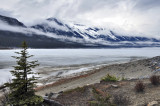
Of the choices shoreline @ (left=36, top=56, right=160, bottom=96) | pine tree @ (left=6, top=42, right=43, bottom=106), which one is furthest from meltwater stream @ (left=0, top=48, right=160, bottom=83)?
pine tree @ (left=6, top=42, right=43, bottom=106)

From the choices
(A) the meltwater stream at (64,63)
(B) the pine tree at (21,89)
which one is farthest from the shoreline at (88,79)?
(A) the meltwater stream at (64,63)

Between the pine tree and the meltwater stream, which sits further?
the meltwater stream

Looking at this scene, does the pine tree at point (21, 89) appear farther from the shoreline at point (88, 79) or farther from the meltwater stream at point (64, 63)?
the meltwater stream at point (64, 63)

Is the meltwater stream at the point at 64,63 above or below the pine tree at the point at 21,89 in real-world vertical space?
below

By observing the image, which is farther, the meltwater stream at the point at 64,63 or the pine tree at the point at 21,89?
the meltwater stream at the point at 64,63

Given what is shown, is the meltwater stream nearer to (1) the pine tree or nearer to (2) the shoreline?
(2) the shoreline

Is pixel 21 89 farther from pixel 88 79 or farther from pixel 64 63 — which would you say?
pixel 64 63

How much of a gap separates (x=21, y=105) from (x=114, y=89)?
6166 mm

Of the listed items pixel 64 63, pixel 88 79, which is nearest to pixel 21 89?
pixel 88 79

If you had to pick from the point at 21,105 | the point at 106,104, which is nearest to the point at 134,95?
the point at 106,104

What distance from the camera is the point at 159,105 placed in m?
6.32

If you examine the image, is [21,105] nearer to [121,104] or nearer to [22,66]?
[22,66]

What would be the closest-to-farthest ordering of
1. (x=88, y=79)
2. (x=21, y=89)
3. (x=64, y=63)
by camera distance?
1. (x=21, y=89)
2. (x=88, y=79)
3. (x=64, y=63)

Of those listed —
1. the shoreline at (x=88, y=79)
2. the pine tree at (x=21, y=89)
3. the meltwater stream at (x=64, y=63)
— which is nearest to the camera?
the pine tree at (x=21, y=89)
